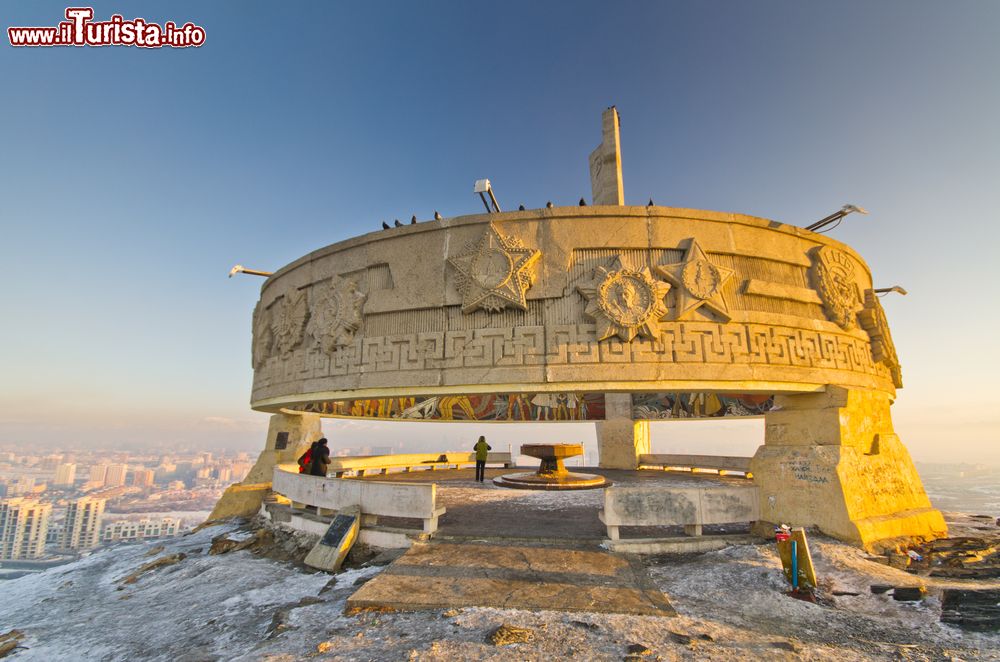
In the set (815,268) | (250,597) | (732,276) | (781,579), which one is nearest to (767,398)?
(815,268)

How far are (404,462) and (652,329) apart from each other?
13815mm

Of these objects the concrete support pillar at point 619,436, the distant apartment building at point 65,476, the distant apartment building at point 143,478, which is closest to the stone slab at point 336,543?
the concrete support pillar at point 619,436

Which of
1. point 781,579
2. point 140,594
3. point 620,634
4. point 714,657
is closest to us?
point 714,657

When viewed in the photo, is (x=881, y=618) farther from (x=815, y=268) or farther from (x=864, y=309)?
(x=864, y=309)

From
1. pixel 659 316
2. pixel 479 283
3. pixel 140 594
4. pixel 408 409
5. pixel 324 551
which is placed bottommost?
pixel 140 594

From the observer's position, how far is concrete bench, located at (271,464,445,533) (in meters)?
7.88

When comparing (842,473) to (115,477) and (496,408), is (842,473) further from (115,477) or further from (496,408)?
(115,477)

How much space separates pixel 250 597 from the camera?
21.9 ft

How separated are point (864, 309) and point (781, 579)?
29.5 feet

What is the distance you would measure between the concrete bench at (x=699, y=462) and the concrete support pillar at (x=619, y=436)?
62 centimetres

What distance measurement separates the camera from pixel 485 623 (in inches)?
189

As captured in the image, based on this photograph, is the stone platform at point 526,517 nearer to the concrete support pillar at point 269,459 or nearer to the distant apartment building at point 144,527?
the concrete support pillar at point 269,459

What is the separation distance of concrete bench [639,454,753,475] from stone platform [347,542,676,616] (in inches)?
442

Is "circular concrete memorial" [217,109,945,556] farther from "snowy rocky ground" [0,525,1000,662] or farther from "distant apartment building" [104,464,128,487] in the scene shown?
"distant apartment building" [104,464,128,487]
